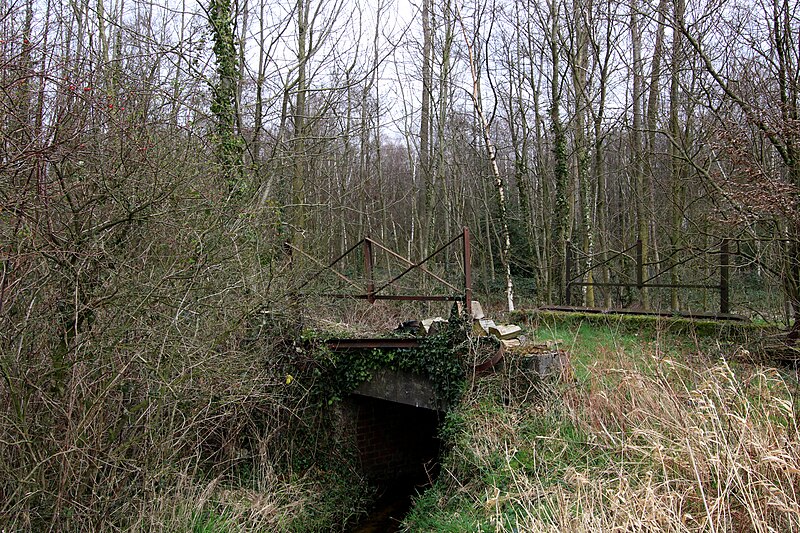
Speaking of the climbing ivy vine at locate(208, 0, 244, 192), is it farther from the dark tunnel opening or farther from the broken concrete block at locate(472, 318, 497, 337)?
the dark tunnel opening

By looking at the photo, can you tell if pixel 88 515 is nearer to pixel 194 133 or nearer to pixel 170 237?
pixel 170 237

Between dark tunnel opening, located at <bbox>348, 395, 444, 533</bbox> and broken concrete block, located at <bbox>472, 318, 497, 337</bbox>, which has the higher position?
broken concrete block, located at <bbox>472, 318, 497, 337</bbox>

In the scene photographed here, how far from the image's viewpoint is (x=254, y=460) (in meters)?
8.05

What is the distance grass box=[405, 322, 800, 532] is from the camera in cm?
348

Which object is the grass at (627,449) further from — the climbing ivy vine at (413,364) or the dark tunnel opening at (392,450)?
the dark tunnel opening at (392,450)

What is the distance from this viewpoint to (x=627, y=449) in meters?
4.66

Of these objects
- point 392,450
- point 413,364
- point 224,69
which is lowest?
point 392,450

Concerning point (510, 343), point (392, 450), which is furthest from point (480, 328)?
point (392, 450)

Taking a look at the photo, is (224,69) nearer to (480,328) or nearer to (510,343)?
(480,328)

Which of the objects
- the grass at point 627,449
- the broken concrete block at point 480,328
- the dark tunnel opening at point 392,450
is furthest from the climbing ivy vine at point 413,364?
the dark tunnel opening at point 392,450

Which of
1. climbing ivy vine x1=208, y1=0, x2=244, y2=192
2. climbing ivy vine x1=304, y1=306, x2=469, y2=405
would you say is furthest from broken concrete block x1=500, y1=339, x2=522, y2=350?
climbing ivy vine x1=208, y1=0, x2=244, y2=192

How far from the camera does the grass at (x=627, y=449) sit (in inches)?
137

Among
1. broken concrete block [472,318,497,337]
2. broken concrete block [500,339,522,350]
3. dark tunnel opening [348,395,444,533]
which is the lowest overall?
dark tunnel opening [348,395,444,533]

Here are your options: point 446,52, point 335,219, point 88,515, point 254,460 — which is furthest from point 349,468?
point 446,52
